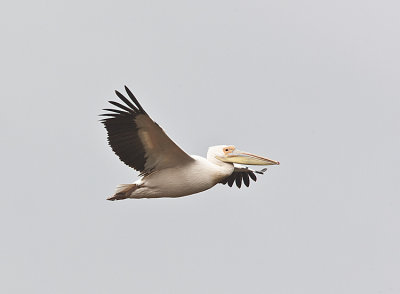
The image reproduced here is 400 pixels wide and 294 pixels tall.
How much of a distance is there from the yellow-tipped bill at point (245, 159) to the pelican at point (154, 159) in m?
0.02

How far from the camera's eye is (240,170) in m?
20.3

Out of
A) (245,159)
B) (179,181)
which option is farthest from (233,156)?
(179,181)

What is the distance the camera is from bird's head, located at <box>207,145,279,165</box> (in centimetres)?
1916

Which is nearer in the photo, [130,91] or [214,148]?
[130,91]

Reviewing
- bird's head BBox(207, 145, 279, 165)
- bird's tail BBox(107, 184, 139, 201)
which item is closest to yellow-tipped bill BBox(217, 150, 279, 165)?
bird's head BBox(207, 145, 279, 165)

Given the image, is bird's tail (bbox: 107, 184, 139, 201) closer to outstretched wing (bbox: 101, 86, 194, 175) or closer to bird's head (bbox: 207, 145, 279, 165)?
outstretched wing (bbox: 101, 86, 194, 175)

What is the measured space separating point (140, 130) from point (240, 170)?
3.04 meters

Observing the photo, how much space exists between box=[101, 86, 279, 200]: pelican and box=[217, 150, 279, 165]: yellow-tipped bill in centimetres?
2

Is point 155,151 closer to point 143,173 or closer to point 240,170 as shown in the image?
point 143,173

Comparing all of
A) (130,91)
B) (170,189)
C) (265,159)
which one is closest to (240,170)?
(265,159)

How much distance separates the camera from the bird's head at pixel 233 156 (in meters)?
19.2

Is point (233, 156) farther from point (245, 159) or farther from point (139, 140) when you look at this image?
point (139, 140)

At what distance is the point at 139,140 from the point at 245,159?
226 cm

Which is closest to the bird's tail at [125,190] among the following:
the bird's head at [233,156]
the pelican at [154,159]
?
the pelican at [154,159]
